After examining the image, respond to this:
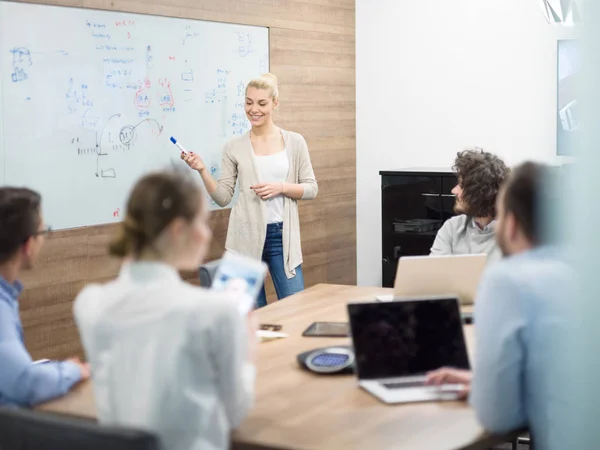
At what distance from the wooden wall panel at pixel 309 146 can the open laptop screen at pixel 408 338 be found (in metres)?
2.29

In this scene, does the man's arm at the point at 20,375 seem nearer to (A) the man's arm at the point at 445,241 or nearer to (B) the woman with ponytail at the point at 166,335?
(B) the woman with ponytail at the point at 166,335

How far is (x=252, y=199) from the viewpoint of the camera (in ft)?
15.4

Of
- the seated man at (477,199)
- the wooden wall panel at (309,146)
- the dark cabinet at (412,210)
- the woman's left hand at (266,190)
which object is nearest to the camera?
the seated man at (477,199)

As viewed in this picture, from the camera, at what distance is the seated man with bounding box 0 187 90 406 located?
6.95ft

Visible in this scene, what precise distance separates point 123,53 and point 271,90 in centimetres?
81

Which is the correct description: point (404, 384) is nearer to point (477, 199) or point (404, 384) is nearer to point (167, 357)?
point (167, 357)

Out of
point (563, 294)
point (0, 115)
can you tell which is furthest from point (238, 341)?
point (0, 115)

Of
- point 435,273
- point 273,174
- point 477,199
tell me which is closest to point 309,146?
point 273,174

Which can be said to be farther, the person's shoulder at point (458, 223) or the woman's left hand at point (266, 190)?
the woman's left hand at point (266, 190)

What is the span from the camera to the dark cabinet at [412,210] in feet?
18.3

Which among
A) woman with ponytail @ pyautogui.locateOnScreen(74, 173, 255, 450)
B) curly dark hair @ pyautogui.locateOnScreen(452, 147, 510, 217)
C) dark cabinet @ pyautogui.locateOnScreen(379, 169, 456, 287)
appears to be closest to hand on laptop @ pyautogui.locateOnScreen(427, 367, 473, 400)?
woman with ponytail @ pyautogui.locateOnScreen(74, 173, 255, 450)

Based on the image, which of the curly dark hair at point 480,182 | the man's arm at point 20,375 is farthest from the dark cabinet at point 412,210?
the man's arm at point 20,375

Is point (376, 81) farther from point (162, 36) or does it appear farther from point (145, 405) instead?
point (145, 405)

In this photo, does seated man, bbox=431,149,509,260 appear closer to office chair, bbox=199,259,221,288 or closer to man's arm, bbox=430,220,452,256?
man's arm, bbox=430,220,452,256
